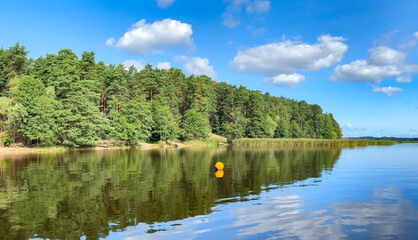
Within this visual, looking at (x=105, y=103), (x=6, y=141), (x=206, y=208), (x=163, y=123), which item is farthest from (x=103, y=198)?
(x=105, y=103)

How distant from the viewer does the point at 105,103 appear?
309 feet

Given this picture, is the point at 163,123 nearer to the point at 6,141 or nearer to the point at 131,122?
the point at 131,122

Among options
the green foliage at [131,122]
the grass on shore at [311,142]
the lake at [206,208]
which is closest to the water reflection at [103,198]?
the lake at [206,208]

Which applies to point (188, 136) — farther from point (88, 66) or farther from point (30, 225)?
point (30, 225)

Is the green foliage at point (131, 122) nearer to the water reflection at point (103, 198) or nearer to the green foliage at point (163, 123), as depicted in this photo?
the green foliage at point (163, 123)

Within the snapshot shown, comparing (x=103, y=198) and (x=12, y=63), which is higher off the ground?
(x=12, y=63)

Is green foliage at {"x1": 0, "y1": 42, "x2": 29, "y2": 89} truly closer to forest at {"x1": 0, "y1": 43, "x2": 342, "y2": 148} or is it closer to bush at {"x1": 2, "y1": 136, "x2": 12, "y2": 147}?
forest at {"x1": 0, "y1": 43, "x2": 342, "y2": 148}

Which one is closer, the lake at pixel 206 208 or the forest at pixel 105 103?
the lake at pixel 206 208

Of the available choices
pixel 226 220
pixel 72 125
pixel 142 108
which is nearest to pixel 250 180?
pixel 226 220

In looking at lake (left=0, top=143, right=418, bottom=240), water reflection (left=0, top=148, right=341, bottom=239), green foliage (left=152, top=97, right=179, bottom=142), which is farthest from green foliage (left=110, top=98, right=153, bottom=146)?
lake (left=0, top=143, right=418, bottom=240)

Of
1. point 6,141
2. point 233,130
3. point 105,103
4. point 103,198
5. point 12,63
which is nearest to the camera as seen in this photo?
point 103,198

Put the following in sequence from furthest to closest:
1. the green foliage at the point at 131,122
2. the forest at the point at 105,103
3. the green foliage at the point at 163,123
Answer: the green foliage at the point at 163,123 → the green foliage at the point at 131,122 → the forest at the point at 105,103

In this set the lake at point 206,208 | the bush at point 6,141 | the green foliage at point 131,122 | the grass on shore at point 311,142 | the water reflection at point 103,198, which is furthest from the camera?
the grass on shore at point 311,142

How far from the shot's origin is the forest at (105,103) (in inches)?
2469
